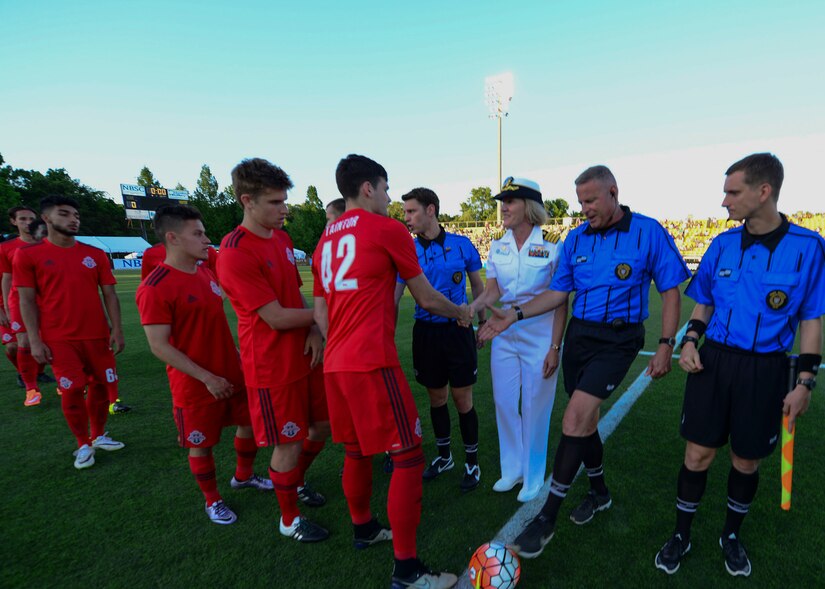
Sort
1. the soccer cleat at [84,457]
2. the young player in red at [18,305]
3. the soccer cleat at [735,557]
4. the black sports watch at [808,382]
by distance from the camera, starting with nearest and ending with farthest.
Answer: the black sports watch at [808,382]
the soccer cleat at [735,557]
the soccer cleat at [84,457]
the young player in red at [18,305]

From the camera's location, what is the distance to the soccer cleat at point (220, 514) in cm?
296

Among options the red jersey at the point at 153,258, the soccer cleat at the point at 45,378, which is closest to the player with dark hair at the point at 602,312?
the red jersey at the point at 153,258

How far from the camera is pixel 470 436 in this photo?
11.3ft

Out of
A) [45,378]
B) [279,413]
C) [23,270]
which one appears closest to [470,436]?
[279,413]

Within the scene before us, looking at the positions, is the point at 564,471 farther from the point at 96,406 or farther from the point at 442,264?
the point at 96,406

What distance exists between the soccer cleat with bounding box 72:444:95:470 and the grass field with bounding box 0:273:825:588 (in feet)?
0.27

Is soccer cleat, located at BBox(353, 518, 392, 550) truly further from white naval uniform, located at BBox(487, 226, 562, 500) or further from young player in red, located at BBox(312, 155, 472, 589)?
white naval uniform, located at BBox(487, 226, 562, 500)

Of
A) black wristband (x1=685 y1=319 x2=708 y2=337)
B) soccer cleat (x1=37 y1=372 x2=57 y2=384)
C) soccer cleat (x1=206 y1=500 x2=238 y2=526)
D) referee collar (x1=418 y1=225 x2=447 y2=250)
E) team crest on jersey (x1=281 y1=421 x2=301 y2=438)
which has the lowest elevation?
soccer cleat (x1=37 y1=372 x2=57 y2=384)

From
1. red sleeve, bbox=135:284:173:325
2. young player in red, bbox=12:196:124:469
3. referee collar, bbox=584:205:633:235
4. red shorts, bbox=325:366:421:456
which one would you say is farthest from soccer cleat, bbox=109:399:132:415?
referee collar, bbox=584:205:633:235

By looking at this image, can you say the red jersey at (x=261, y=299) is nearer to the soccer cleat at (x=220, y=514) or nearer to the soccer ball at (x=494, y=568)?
the soccer cleat at (x=220, y=514)

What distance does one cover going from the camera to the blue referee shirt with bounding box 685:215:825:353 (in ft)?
7.06

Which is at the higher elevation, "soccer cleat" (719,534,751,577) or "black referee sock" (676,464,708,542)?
"black referee sock" (676,464,708,542)

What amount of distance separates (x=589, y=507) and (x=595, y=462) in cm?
30

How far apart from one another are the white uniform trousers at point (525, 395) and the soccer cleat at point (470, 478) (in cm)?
20
